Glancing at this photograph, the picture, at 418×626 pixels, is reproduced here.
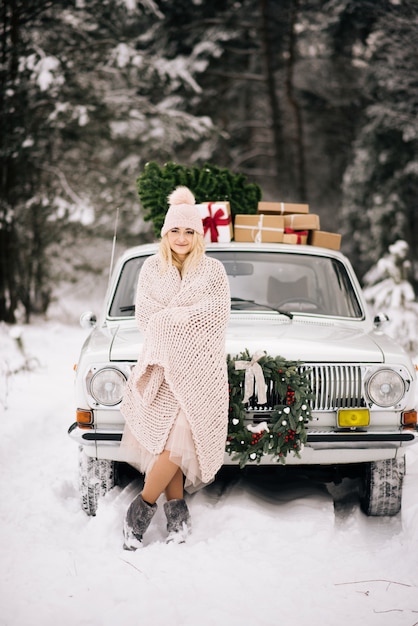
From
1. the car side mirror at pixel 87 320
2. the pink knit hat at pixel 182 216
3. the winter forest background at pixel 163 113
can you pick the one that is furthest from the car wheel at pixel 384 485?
the winter forest background at pixel 163 113

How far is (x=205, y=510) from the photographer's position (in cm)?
402

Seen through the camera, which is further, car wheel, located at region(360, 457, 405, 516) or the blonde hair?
car wheel, located at region(360, 457, 405, 516)

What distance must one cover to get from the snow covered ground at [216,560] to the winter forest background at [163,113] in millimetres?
6592

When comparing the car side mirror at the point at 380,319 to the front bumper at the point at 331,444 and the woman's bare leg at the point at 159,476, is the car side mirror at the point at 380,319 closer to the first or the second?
the front bumper at the point at 331,444

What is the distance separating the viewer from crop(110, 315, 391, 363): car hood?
3934mm

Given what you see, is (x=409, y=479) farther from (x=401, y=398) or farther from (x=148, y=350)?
(x=148, y=350)

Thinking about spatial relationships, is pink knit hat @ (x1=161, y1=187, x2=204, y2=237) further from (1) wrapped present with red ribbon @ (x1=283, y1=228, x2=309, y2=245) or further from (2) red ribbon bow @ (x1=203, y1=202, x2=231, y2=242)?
(1) wrapped present with red ribbon @ (x1=283, y1=228, x2=309, y2=245)

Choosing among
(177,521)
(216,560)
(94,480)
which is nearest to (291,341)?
(177,521)

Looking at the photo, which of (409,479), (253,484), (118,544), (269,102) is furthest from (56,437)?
(269,102)

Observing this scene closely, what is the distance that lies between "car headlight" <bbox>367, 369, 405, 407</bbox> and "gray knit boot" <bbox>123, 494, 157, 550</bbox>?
4.59ft

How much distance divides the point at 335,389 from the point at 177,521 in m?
1.15

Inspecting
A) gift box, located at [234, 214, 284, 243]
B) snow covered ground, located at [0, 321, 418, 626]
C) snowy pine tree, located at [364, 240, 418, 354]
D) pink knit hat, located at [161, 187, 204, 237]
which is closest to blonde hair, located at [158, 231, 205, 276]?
pink knit hat, located at [161, 187, 204, 237]

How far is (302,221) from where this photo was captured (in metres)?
5.55

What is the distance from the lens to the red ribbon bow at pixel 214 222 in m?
5.31
